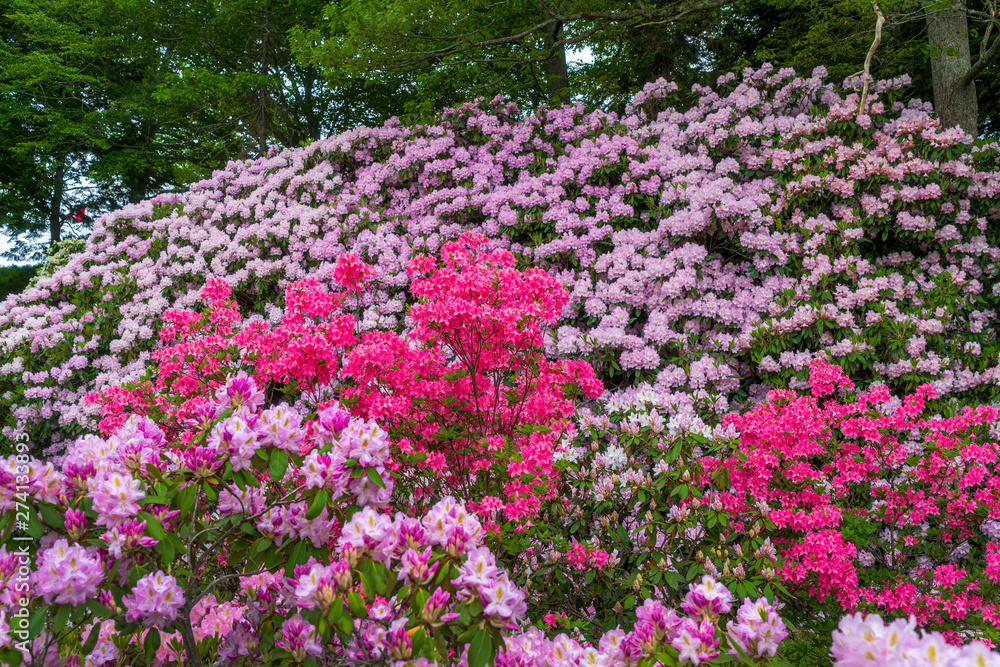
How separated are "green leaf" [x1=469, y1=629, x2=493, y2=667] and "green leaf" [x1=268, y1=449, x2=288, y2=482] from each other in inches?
26.4

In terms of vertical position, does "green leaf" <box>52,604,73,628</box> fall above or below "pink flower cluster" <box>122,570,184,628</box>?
above

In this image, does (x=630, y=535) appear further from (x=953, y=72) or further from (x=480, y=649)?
(x=953, y=72)

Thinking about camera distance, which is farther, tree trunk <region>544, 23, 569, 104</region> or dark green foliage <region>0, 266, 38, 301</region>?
dark green foliage <region>0, 266, 38, 301</region>

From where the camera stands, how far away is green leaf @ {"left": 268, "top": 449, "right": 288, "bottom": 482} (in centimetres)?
154

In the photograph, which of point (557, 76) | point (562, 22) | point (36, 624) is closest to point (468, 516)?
point (36, 624)

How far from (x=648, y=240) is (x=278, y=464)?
4301mm

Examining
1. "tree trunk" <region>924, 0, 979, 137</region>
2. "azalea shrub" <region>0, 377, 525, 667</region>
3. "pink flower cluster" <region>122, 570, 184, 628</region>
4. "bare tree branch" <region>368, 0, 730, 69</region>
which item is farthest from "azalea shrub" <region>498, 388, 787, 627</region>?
"tree trunk" <region>924, 0, 979, 137</region>

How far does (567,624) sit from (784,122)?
578cm

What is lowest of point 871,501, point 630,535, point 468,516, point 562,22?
point 871,501

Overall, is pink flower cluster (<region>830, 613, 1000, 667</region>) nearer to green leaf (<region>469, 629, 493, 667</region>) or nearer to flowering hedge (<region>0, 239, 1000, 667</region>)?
flowering hedge (<region>0, 239, 1000, 667</region>)

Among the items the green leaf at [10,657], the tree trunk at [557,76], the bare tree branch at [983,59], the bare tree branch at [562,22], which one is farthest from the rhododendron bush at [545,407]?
the tree trunk at [557,76]

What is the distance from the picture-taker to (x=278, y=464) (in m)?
1.58

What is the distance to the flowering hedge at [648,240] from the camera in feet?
14.1

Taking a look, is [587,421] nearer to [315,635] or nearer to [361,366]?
[361,366]
